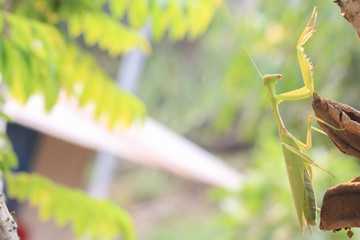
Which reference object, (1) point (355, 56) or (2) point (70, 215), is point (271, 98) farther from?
(1) point (355, 56)

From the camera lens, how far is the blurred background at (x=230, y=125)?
76.6 inches

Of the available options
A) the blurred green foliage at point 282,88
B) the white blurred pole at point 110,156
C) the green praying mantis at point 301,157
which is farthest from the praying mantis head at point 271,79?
the white blurred pole at point 110,156

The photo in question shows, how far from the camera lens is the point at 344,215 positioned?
323mm

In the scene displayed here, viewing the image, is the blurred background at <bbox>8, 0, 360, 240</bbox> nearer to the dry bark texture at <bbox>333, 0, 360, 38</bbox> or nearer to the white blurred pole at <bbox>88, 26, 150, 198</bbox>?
the white blurred pole at <bbox>88, 26, 150, 198</bbox>

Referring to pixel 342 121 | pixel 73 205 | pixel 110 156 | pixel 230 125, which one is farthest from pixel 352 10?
pixel 230 125

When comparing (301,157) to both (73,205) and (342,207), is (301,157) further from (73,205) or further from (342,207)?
(73,205)

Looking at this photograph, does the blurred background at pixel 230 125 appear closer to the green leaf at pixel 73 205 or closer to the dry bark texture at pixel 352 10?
the dry bark texture at pixel 352 10

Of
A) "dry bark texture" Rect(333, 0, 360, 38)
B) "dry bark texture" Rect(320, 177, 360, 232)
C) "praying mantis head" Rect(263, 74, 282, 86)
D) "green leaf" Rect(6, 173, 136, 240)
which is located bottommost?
"dry bark texture" Rect(320, 177, 360, 232)

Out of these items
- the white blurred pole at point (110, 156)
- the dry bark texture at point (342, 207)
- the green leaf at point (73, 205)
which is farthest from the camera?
the white blurred pole at point (110, 156)

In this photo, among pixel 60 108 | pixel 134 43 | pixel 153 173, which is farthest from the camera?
pixel 153 173

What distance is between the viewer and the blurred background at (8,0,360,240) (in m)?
1.95

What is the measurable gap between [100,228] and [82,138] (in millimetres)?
1591

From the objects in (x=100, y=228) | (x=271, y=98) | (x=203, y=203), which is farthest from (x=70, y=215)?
(x=203, y=203)

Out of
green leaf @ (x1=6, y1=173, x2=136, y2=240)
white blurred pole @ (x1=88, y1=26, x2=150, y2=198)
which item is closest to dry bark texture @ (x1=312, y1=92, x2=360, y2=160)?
green leaf @ (x1=6, y1=173, x2=136, y2=240)
